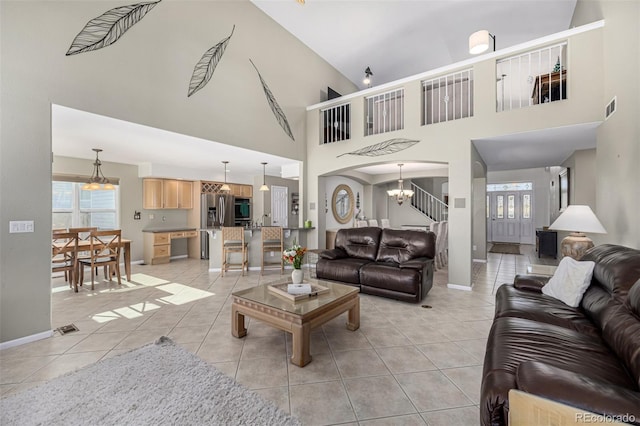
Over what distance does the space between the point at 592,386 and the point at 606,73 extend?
4.18 m

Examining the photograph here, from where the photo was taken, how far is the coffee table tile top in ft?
7.82

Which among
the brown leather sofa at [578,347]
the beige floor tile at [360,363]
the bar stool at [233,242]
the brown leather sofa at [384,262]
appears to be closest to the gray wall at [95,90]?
the bar stool at [233,242]

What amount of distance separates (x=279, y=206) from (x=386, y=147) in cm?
461

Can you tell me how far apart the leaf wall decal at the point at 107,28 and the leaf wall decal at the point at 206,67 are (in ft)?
2.93

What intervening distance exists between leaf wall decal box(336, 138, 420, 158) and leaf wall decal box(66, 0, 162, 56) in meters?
4.05

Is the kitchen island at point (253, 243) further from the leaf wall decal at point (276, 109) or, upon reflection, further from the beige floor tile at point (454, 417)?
the beige floor tile at point (454, 417)

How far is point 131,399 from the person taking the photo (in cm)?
183

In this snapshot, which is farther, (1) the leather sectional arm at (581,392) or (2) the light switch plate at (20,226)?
(2) the light switch plate at (20,226)

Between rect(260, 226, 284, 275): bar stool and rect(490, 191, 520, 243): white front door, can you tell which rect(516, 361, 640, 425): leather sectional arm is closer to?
rect(260, 226, 284, 275): bar stool

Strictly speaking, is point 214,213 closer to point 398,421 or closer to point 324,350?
point 324,350

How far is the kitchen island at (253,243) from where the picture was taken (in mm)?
5887

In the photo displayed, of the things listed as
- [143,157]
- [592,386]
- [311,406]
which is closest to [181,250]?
[143,157]

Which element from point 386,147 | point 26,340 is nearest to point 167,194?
point 26,340

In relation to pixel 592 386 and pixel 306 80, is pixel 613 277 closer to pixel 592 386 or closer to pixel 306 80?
pixel 592 386
